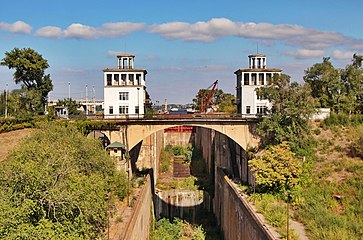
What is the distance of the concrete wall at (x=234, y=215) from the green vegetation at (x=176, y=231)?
8.38 feet

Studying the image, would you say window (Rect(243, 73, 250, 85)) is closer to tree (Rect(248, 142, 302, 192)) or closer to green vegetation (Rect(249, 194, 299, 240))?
tree (Rect(248, 142, 302, 192))

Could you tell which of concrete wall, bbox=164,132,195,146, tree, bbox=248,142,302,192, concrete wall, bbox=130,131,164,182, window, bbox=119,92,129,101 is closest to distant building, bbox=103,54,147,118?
window, bbox=119,92,129,101

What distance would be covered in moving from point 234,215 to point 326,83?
20293 mm

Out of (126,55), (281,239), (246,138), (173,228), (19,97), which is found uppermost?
(126,55)

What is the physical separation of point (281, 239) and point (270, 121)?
52.4 feet

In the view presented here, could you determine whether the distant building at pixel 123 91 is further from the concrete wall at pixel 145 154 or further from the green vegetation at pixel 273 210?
the green vegetation at pixel 273 210

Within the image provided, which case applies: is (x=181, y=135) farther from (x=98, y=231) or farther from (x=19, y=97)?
(x=98, y=231)

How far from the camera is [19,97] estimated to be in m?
48.2

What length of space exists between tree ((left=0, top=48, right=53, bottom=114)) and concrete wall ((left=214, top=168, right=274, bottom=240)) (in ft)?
78.5

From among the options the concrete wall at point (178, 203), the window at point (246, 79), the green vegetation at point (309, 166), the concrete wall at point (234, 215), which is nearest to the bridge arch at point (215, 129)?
the green vegetation at point (309, 166)

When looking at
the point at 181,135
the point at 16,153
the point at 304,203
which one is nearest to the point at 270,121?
the point at 304,203

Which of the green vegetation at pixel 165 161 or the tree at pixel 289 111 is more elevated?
the tree at pixel 289 111

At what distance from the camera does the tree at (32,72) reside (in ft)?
147

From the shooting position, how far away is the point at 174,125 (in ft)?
123
